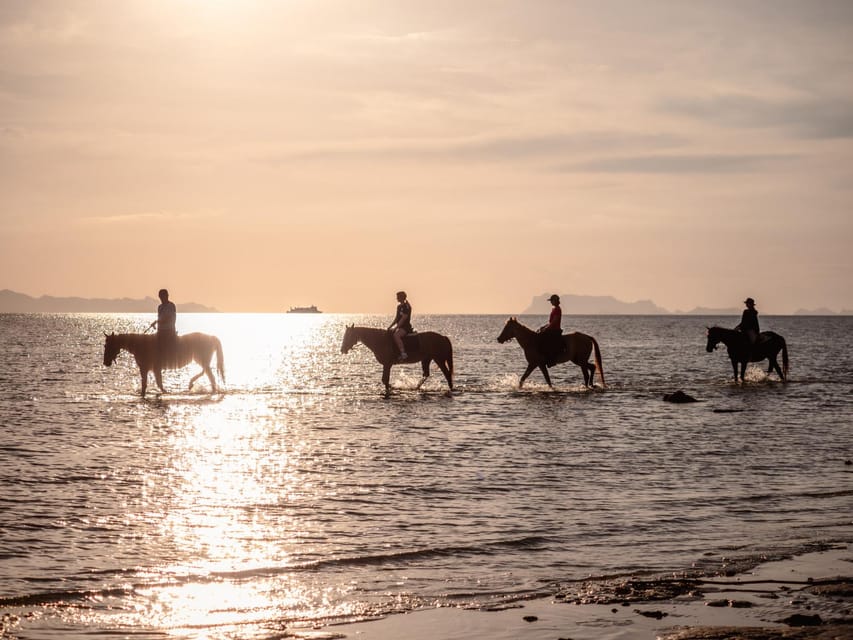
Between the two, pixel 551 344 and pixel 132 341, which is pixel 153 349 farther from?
pixel 551 344

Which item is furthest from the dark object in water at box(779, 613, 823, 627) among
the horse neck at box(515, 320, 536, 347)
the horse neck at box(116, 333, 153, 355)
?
the horse neck at box(116, 333, 153, 355)

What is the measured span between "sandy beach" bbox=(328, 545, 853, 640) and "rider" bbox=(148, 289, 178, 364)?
22.2 meters

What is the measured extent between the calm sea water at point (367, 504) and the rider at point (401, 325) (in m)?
→ 3.66

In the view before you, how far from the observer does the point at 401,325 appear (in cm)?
3203

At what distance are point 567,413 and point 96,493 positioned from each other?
15761mm

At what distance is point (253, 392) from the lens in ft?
122

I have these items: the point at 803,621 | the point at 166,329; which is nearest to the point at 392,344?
the point at 166,329

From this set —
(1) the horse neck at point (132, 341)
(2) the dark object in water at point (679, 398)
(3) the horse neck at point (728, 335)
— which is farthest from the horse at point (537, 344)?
(1) the horse neck at point (132, 341)

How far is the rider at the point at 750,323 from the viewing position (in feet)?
116

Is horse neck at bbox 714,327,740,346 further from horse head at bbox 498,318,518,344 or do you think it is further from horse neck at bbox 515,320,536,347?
horse head at bbox 498,318,518,344

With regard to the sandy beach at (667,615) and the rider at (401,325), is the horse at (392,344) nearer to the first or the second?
the rider at (401,325)

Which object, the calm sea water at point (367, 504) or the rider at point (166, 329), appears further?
the rider at point (166, 329)

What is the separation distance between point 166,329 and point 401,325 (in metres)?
7.40

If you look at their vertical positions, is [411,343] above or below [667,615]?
above
